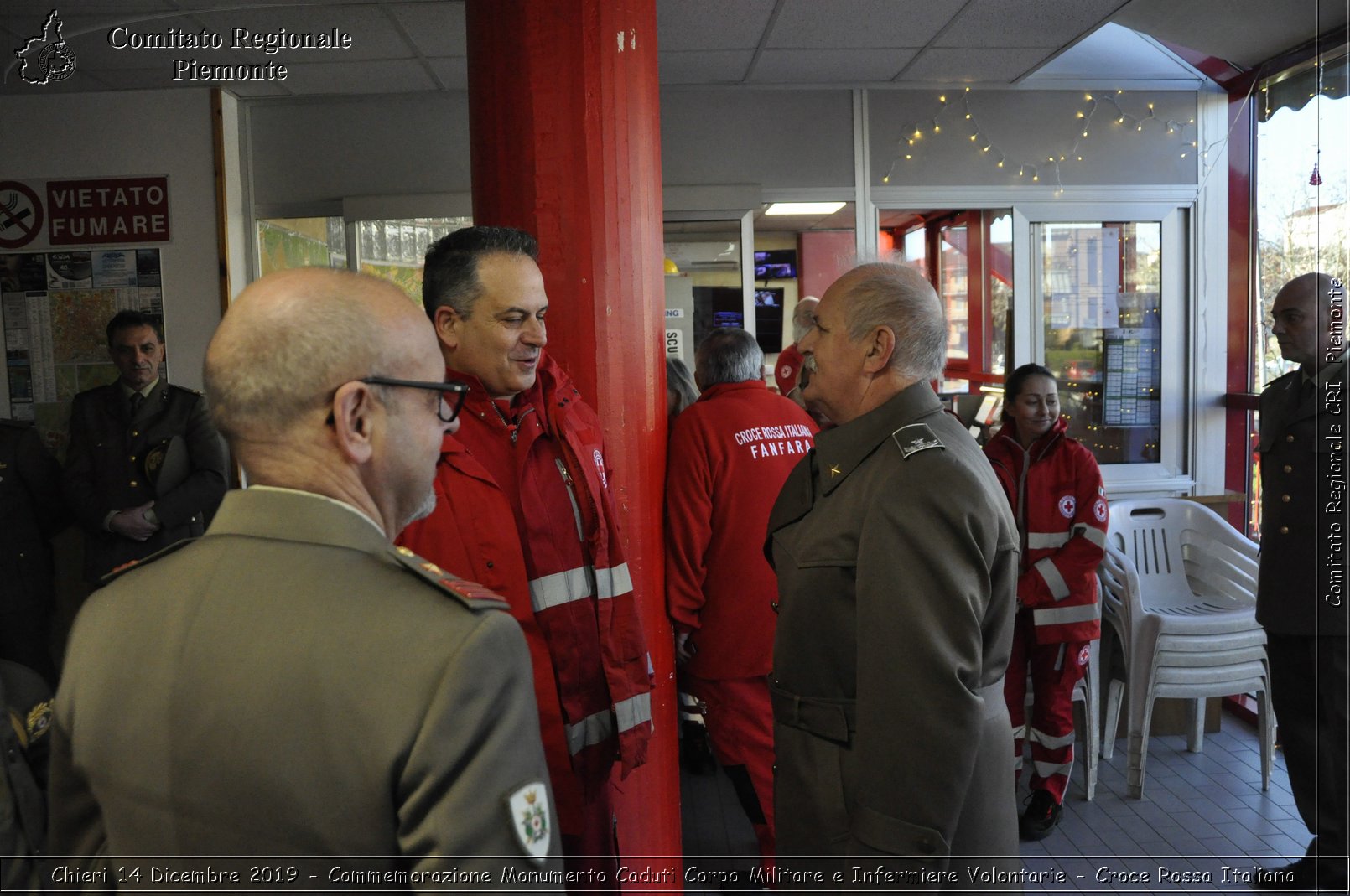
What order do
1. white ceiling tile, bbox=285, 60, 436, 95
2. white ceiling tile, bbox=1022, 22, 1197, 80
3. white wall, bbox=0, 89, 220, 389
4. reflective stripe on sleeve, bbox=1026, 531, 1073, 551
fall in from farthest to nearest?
1. white ceiling tile, bbox=1022, 22, 1197, 80
2. white wall, bbox=0, 89, 220, 389
3. white ceiling tile, bbox=285, 60, 436, 95
4. reflective stripe on sleeve, bbox=1026, 531, 1073, 551

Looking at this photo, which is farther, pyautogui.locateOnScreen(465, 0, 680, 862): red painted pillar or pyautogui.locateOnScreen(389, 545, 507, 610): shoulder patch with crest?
pyautogui.locateOnScreen(465, 0, 680, 862): red painted pillar

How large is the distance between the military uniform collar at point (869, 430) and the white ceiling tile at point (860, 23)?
2.86 metres

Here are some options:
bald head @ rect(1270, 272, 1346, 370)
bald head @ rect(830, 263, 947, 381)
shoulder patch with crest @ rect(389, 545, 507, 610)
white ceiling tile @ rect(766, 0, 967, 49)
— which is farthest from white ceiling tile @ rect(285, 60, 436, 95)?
shoulder patch with crest @ rect(389, 545, 507, 610)

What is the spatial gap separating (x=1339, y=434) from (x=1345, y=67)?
1.23m

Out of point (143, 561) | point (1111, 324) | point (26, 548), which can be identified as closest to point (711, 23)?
point (1111, 324)

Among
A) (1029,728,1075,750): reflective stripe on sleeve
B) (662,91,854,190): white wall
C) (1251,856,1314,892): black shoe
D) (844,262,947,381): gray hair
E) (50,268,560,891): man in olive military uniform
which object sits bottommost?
(1251,856,1314,892): black shoe

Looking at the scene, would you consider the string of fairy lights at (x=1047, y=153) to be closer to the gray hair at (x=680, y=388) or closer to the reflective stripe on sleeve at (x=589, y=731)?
the gray hair at (x=680, y=388)

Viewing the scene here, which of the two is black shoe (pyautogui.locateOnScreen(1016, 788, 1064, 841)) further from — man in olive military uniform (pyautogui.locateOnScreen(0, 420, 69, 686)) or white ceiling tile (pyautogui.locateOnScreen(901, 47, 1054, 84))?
man in olive military uniform (pyautogui.locateOnScreen(0, 420, 69, 686))

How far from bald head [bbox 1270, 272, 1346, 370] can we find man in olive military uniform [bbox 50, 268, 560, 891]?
2680 millimetres

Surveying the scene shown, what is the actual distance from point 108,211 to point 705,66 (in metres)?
3.17

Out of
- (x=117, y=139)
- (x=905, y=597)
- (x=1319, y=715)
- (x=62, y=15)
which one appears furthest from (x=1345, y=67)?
(x=117, y=139)

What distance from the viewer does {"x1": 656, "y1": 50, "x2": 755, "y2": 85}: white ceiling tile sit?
4.48m

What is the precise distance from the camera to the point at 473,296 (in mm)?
1709

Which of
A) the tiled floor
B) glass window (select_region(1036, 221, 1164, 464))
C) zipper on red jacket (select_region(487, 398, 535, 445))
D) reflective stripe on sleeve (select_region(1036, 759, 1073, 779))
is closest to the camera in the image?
zipper on red jacket (select_region(487, 398, 535, 445))
